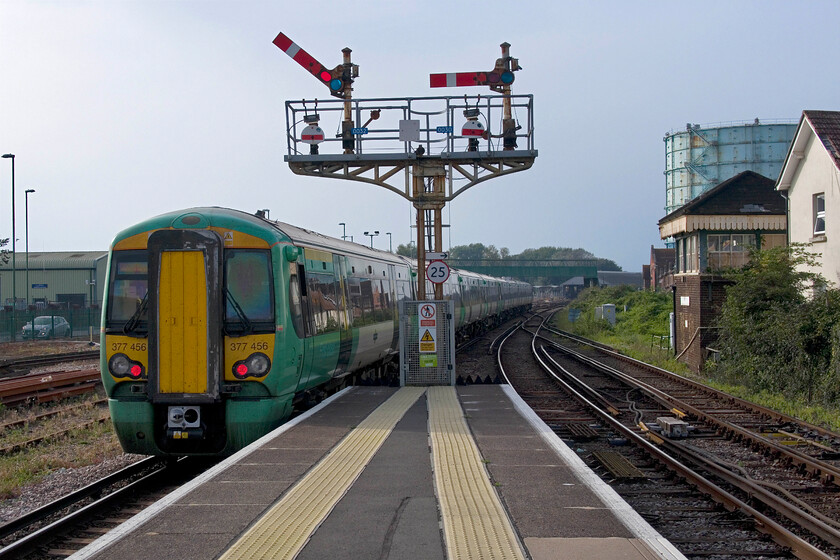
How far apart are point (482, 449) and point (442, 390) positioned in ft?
16.6

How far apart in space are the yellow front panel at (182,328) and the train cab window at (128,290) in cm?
34

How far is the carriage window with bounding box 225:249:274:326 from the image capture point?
8969 millimetres

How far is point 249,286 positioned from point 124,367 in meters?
1.57

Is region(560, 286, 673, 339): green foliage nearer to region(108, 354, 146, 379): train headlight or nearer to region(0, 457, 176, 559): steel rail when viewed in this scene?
region(108, 354, 146, 379): train headlight

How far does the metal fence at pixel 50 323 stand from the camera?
3916cm

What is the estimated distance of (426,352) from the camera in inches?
542

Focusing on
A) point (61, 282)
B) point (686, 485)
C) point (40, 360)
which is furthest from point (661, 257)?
point (686, 485)

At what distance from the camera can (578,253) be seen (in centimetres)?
17638

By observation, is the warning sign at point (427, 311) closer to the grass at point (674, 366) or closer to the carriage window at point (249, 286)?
the carriage window at point (249, 286)

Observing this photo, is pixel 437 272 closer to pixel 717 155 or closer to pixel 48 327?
pixel 48 327

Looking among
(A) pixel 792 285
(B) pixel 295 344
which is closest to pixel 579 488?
(B) pixel 295 344

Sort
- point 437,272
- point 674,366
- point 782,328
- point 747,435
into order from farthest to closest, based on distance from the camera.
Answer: point 674,366 < point 782,328 < point 437,272 < point 747,435

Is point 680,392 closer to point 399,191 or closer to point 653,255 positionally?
point 399,191

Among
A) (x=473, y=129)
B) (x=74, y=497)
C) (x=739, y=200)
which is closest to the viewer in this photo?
(x=74, y=497)
